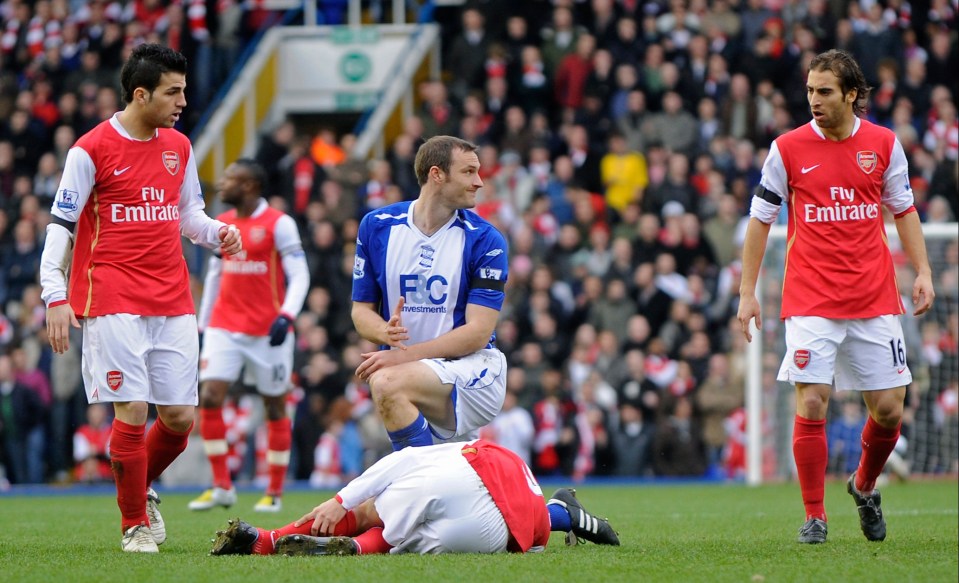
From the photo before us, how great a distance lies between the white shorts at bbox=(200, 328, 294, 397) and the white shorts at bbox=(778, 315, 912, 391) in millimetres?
4655

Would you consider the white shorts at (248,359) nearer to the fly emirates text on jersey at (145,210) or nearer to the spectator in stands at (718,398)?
the fly emirates text on jersey at (145,210)

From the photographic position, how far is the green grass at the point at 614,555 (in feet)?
20.0

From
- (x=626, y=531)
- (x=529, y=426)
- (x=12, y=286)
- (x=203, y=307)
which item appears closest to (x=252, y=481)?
(x=529, y=426)

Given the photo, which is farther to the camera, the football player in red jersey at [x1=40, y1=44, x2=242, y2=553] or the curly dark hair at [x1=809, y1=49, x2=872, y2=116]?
the curly dark hair at [x1=809, y1=49, x2=872, y2=116]

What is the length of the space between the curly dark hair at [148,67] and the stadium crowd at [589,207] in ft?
29.6

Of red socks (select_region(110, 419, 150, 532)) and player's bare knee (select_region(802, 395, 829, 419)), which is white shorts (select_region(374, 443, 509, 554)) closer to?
red socks (select_region(110, 419, 150, 532))

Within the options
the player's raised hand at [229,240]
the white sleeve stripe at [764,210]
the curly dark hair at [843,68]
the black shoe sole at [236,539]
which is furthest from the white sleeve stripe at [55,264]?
the curly dark hair at [843,68]

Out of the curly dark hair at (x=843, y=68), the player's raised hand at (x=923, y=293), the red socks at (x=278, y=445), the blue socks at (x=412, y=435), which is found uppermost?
the curly dark hair at (x=843, y=68)

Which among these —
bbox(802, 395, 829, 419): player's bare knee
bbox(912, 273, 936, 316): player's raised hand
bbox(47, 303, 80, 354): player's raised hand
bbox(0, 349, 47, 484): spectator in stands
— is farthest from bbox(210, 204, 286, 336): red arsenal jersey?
bbox(0, 349, 47, 484): spectator in stands

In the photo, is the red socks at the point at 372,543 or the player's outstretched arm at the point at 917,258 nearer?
the red socks at the point at 372,543

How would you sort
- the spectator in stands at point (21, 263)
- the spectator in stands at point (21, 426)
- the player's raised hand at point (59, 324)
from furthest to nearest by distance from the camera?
1. the spectator in stands at point (21, 263)
2. the spectator in stands at point (21, 426)
3. the player's raised hand at point (59, 324)

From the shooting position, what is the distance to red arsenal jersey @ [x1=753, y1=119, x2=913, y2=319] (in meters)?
7.86

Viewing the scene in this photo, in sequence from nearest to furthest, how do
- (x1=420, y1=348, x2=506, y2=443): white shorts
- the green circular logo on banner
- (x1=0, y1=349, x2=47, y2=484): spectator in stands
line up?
(x1=420, y1=348, x2=506, y2=443): white shorts
(x1=0, y1=349, x2=47, y2=484): spectator in stands
the green circular logo on banner

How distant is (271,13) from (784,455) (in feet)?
39.1
